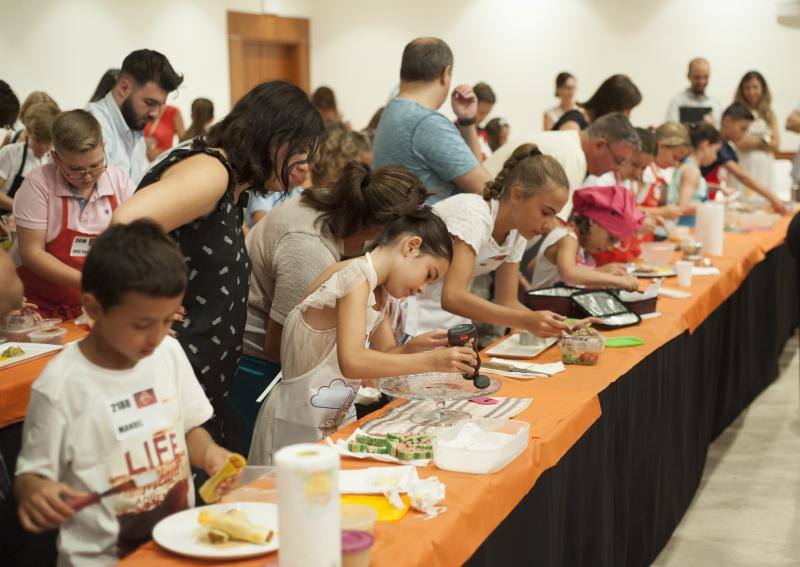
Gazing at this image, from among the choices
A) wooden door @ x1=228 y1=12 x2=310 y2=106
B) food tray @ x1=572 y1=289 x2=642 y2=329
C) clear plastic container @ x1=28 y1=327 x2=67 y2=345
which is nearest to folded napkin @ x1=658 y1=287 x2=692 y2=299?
food tray @ x1=572 y1=289 x2=642 y2=329

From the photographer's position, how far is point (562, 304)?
2932 mm

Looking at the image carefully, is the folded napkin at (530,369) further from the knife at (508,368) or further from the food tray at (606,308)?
the food tray at (606,308)

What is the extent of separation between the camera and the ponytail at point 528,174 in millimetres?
2654

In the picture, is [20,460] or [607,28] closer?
[20,460]

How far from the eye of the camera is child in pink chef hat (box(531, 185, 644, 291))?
320 cm

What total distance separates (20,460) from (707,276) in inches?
117

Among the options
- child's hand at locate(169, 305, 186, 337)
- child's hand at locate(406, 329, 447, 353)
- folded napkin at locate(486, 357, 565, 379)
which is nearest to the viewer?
child's hand at locate(169, 305, 186, 337)

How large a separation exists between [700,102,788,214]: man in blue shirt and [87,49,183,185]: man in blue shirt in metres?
3.68

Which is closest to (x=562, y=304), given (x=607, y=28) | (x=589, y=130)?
(x=589, y=130)

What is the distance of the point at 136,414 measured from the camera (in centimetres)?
142

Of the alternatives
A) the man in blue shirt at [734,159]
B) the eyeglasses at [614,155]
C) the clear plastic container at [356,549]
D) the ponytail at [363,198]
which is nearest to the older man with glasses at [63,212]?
the ponytail at [363,198]

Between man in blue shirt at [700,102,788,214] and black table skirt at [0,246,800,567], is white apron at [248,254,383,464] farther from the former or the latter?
man in blue shirt at [700,102,788,214]

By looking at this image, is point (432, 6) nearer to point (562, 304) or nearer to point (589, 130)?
point (589, 130)

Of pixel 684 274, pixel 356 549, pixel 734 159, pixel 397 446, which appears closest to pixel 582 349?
pixel 397 446
